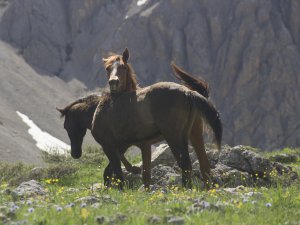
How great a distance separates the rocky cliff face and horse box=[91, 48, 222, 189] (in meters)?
94.4

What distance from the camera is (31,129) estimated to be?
297 ft

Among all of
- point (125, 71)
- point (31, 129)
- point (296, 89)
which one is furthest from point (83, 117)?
point (296, 89)

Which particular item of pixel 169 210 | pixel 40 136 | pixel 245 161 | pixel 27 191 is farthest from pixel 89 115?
pixel 40 136

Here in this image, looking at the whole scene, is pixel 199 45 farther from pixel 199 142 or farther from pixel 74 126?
pixel 199 142

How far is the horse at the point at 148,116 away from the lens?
10.8m

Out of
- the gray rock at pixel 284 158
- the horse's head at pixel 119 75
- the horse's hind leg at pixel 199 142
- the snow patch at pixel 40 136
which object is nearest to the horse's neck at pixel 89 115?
the horse's head at pixel 119 75

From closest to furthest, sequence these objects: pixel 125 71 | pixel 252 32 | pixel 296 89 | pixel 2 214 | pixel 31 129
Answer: pixel 2 214 < pixel 125 71 < pixel 31 129 < pixel 296 89 < pixel 252 32

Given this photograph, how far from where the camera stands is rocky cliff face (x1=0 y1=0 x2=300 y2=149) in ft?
353

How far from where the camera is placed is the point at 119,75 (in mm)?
11945

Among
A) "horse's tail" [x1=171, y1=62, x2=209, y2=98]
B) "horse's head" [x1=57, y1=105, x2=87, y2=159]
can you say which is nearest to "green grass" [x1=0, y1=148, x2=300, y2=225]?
"horse's tail" [x1=171, y1=62, x2=209, y2=98]

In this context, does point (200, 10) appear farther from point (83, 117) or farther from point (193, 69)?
point (83, 117)

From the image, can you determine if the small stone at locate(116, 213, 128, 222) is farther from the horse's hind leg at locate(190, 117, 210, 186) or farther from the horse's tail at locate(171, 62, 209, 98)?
the horse's tail at locate(171, 62, 209, 98)

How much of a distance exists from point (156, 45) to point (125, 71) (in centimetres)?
11286

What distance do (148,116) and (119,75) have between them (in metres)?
1.47
